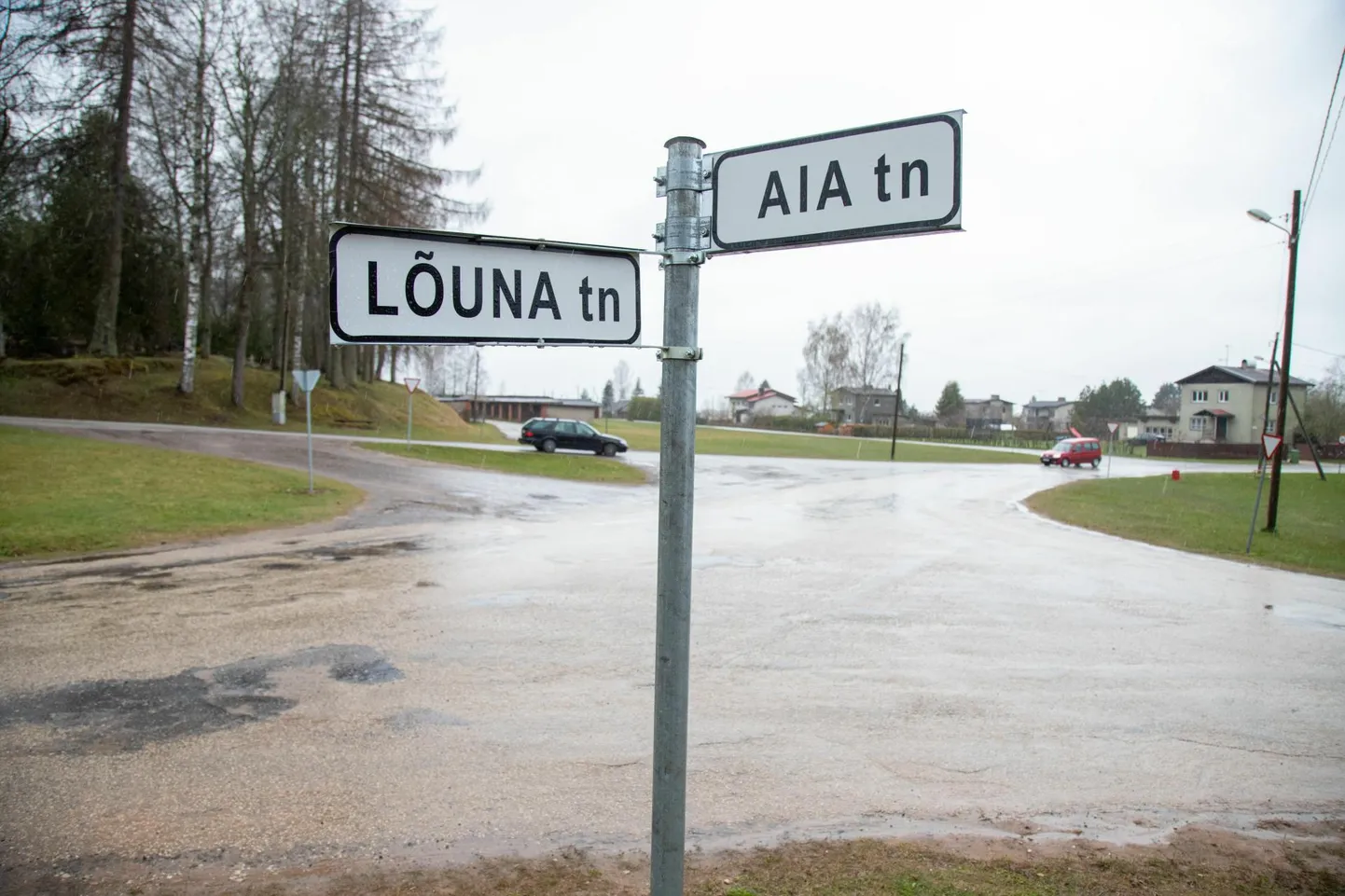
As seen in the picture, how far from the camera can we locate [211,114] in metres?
30.2

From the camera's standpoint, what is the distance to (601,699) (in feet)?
19.9

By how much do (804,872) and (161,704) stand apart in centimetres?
454

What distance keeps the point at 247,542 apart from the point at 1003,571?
11.6 meters

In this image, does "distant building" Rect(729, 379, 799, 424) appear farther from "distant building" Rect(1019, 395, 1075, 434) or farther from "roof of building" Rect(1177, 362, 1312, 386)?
"roof of building" Rect(1177, 362, 1312, 386)

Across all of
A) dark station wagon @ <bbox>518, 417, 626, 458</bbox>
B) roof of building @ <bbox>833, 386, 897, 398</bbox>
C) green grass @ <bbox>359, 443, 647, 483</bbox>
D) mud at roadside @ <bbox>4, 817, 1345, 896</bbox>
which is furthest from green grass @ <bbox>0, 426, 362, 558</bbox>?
roof of building @ <bbox>833, 386, 897, 398</bbox>

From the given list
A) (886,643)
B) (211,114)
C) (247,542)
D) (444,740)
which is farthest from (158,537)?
(211,114)

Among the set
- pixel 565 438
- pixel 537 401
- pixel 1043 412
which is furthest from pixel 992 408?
pixel 565 438

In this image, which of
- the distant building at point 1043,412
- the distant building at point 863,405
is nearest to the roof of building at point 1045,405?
the distant building at point 1043,412

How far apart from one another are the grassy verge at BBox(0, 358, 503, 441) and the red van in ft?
119

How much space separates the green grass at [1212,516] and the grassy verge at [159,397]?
26.7 m

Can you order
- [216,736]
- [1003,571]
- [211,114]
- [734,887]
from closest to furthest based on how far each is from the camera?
[734,887] < [216,736] < [1003,571] < [211,114]

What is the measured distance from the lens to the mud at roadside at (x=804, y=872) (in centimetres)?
346

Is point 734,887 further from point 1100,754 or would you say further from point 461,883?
point 1100,754

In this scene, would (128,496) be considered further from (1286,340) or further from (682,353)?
(1286,340)
